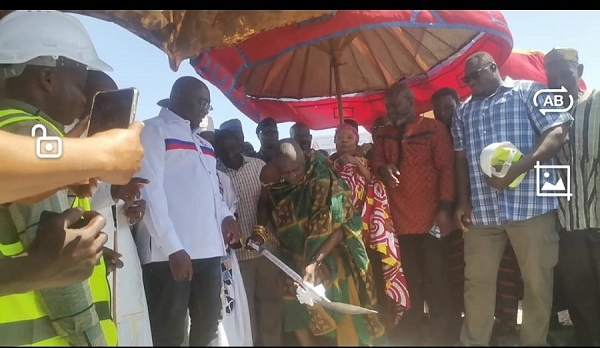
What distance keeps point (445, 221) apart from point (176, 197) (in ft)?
3.81

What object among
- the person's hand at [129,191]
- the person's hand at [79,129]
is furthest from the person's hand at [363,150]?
the person's hand at [79,129]

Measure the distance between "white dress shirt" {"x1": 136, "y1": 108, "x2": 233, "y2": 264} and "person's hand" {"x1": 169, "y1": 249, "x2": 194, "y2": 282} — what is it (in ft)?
0.07

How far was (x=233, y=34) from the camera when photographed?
116 centimetres

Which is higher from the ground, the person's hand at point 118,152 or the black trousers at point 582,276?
the person's hand at point 118,152

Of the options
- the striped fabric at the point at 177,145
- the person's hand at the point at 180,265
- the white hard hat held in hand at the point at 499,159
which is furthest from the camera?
Answer: the striped fabric at the point at 177,145

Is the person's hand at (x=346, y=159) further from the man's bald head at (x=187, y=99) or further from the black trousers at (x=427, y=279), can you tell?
the man's bald head at (x=187, y=99)

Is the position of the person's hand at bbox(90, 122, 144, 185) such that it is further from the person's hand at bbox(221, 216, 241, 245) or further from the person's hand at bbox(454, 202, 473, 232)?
the person's hand at bbox(454, 202, 473, 232)

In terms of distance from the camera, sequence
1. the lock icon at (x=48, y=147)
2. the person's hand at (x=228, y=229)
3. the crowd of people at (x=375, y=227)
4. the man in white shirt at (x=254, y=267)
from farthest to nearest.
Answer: the man in white shirt at (x=254, y=267)
the person's hand at (x=228, y=229)
the crowd of people at (x=375, y=227)
the lock icon at (x=48, y=147)

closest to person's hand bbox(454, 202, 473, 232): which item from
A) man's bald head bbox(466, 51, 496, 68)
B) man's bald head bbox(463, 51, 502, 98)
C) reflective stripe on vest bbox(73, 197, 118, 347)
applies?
man's bald head bbox(463, 51, 502, 98)

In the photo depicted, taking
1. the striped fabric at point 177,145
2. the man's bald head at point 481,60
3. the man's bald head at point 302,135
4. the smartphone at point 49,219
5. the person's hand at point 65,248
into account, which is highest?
the man's bald head at point 481,60

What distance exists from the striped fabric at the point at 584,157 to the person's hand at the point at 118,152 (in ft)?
5.28

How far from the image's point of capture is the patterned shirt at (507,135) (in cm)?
174
